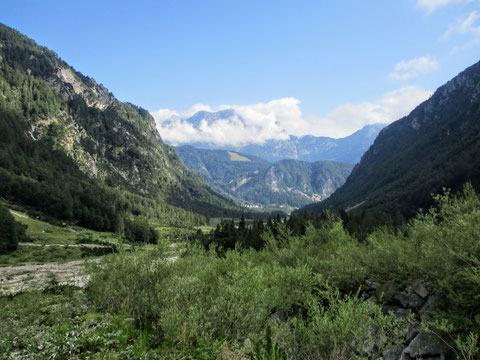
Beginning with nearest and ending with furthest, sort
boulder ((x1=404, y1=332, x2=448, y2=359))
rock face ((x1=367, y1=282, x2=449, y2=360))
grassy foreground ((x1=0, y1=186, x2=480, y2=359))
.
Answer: grassy foreground ((x1=0, y1=186, x2=480, y2=359)), boulder ((x1=404, y1=332, x2=448, y2=359)), rock face ((x1=367, y1=282, x2=449, y2=360))

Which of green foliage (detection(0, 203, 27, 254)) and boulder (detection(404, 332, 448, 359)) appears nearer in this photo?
boulder (detection(404, 332, 448, 359))

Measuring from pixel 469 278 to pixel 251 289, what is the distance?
31.2 ft

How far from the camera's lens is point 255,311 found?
1304 centimetres

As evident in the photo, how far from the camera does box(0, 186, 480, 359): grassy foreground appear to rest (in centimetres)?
1038

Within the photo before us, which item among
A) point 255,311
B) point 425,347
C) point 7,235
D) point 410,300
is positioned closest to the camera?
point 425,347

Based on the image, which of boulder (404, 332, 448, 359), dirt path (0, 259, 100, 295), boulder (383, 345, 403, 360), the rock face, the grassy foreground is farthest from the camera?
dirt path (0, 259, 100, 295)

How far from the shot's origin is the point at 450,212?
16906 mm

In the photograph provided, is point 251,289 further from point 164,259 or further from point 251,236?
point 251,236

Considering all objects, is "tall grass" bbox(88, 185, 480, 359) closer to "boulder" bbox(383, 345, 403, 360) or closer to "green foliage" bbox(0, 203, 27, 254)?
"boulder" bbox(383, 345, 403, 360)

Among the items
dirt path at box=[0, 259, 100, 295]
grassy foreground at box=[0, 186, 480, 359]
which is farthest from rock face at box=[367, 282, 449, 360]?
dirt path at box=[0, 259, 100, 295]

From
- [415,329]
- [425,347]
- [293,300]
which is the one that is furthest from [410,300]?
[293,300]

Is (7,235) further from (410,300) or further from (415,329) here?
(415,329)

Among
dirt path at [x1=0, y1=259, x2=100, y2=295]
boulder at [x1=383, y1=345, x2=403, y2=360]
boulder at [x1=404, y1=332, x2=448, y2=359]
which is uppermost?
boulder at [x1=404, y1=332, x2=448, y2=359]

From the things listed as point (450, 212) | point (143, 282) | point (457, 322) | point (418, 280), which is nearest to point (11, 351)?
point (143, 282)
